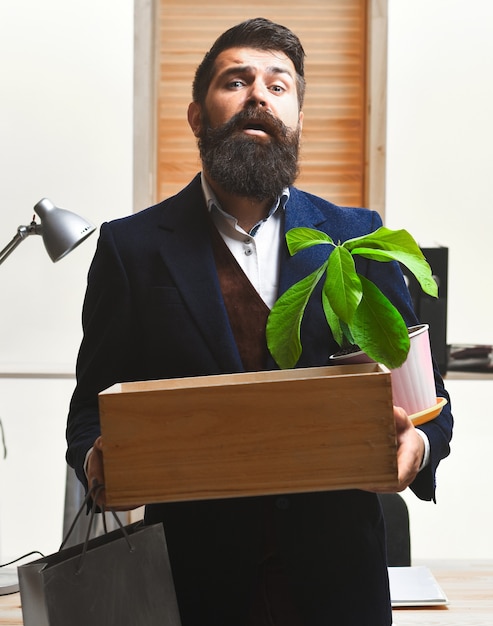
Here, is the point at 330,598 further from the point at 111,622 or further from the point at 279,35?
the point at 279,35

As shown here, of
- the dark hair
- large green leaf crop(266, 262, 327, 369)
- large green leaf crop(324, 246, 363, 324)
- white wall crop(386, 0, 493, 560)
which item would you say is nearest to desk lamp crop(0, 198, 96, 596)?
the dark hair

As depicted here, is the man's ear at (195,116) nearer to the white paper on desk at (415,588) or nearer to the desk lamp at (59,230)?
the desk lamp at (59,230)

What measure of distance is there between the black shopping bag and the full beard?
50 centimetres

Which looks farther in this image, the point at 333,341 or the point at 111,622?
the point at 333,341

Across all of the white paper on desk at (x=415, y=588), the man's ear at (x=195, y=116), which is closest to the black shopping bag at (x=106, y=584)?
the man's ear at (x=195, y=116)

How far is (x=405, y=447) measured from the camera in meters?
1.08

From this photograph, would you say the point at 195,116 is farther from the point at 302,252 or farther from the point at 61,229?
the point at 61,229

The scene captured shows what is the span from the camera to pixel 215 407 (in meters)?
0.98

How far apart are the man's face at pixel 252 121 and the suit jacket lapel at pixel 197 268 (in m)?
0.07

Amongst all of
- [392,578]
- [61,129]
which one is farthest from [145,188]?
[392,578]

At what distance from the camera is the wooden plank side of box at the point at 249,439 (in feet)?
3.23

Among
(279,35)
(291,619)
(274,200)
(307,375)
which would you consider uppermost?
(279,35)

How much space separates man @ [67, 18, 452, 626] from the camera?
1.24 meters

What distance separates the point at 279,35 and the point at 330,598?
0.81 meters
